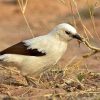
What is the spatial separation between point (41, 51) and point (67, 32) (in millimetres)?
427

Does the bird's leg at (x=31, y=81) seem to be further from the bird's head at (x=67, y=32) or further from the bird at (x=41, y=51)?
the bird's head at (x=67, y=32)

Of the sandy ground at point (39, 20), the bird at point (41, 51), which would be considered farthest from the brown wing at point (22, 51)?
the sandy ground at point (39, 20)

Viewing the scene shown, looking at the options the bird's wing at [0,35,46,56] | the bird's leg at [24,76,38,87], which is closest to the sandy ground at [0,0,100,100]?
the bird's leg at [24,76,38,87]

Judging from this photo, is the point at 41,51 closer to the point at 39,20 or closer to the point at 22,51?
the point at 22,51

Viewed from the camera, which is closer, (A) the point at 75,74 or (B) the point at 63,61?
(A) the point at 75,74

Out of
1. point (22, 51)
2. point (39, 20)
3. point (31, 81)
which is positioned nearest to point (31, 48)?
point (22, 51)

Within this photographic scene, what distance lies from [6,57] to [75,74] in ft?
3.31

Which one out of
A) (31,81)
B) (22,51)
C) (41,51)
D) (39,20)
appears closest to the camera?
(41,51)

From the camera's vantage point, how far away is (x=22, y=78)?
9109 mm

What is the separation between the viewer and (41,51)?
831 cm

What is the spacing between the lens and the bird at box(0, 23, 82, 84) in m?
8.31

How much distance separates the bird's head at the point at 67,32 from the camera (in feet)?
27.2

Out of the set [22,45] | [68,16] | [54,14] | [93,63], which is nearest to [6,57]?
[22,45]

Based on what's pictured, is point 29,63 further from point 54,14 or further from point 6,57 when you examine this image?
point 54,14
